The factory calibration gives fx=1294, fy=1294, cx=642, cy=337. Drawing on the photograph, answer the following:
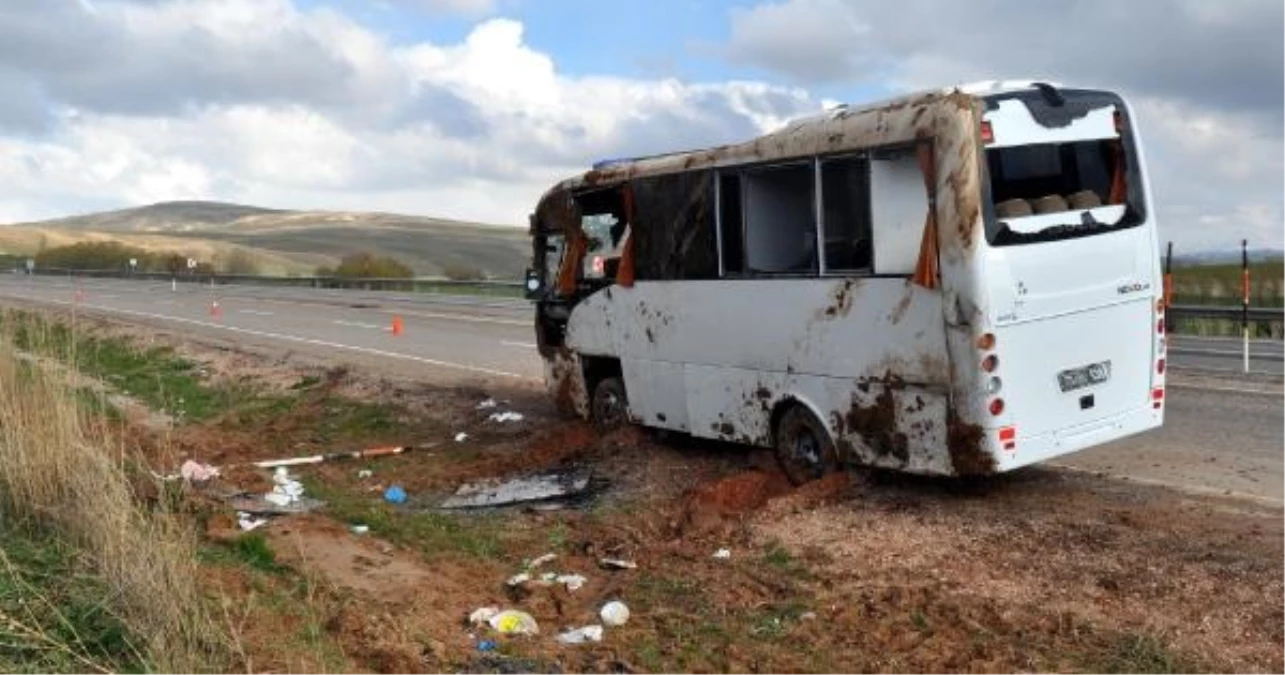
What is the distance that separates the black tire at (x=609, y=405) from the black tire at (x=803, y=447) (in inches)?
92.9

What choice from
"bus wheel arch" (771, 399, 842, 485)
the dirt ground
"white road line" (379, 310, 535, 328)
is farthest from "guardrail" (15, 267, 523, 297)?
the dirt ground

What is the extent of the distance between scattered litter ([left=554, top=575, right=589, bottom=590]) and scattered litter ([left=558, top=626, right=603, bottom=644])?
2.80 feet

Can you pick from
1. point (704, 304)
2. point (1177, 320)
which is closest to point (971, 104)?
point (704, 304)

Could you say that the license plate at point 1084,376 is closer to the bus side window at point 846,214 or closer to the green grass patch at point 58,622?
the bus side window at point 846,214

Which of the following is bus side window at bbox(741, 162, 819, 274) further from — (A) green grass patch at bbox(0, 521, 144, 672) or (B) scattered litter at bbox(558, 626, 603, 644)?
(A) green grass patch at bbox(0, 521, 144, 672)

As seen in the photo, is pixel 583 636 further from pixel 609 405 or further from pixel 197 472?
pixel 197 472

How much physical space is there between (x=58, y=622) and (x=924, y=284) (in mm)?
5180

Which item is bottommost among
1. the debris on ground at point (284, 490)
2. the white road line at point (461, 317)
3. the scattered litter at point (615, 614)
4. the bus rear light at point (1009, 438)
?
the debris on ground at point (284, 490)

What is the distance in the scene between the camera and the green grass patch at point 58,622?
17.3 feet

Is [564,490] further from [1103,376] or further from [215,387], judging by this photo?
[215,387]

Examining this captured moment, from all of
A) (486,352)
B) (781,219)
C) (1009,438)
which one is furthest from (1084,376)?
(486,352)

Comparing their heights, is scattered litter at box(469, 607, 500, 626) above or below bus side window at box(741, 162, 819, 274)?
below

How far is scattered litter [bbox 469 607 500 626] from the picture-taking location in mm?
6859

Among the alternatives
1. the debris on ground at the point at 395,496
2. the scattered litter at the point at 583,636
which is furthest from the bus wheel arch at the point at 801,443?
the debris on ground at the point at 395,496
